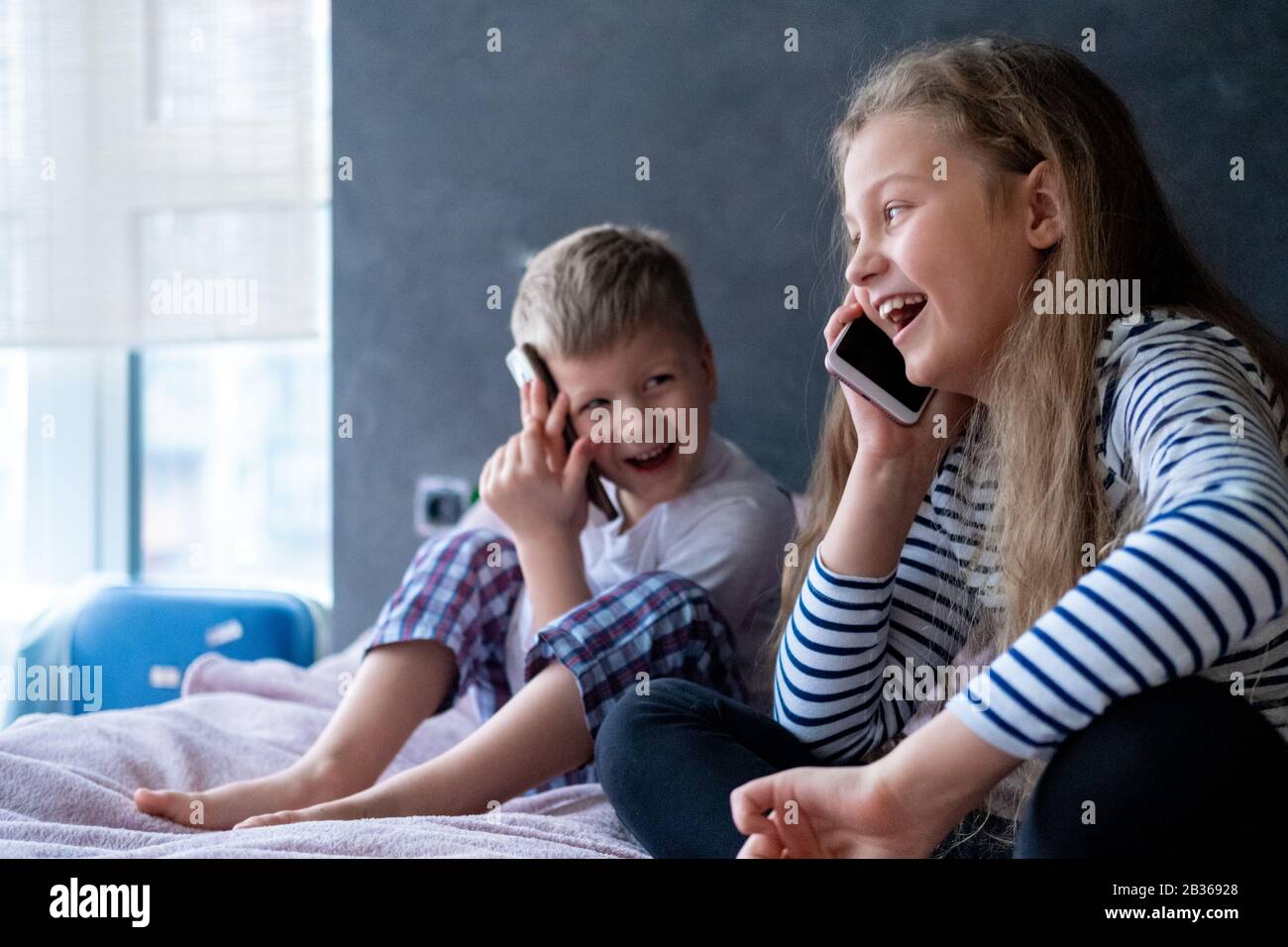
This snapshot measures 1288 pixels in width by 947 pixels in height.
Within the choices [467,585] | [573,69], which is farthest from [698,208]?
[467,585]

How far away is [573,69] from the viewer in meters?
1.61

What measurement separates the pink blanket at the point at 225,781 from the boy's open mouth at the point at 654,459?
1.16 ft

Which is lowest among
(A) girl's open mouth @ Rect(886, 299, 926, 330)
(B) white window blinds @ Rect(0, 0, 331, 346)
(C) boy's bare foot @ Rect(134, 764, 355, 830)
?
(C) boy's bare foot @ Rect(134, 764, 355, 830)

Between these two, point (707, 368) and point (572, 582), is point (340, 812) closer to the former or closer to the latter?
point (572, 582)

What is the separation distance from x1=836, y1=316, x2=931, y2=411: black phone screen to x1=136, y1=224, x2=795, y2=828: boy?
271mm

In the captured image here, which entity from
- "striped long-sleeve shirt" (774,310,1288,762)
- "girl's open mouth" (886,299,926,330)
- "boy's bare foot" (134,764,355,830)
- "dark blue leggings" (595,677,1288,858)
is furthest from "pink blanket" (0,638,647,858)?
"girl's open mouth" (886,299,926,330)

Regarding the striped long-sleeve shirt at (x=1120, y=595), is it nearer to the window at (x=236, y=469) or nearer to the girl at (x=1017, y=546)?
the girl at (x=1017, y=546)

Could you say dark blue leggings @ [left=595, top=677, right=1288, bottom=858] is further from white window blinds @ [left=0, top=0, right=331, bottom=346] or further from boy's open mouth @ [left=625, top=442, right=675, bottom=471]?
white window blinds @ [left=0, top=0, right=331, bottom=346]

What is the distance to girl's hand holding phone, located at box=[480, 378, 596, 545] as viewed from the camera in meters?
1.16

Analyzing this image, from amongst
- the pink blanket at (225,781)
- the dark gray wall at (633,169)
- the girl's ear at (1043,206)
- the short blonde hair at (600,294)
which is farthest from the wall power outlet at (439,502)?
the girl's ear at (1043,206)

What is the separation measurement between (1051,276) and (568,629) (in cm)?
48

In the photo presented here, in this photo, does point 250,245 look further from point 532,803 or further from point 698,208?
point 532,803

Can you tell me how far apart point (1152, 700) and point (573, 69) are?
129 centimetres

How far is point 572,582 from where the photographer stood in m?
1.12
